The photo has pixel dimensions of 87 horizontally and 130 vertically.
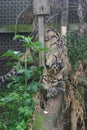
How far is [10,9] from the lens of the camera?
4.29 metres

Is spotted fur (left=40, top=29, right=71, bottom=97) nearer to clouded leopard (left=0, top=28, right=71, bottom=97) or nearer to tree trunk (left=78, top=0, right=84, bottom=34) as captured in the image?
clouded leopard (left=0, top=28, right=71, bottom=97)

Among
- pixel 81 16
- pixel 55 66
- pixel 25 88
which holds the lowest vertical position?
pixel 25 88

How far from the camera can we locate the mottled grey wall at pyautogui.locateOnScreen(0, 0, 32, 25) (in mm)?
4247

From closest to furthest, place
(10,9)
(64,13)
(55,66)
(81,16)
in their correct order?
(55,66) → (81,16) → (64,13) → (10,9)

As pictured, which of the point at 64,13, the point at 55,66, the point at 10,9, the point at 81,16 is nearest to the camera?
the point at 55,66

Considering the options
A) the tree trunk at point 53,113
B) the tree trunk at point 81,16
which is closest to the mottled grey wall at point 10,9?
the tree trunk at point 81,16

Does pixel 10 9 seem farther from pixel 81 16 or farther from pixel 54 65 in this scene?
pixel 54 65

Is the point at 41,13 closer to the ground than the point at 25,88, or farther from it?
farther from it

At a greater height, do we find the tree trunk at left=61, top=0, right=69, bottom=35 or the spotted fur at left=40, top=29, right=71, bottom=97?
the tree trunk at left=61, top=0, right=69, bottom=35

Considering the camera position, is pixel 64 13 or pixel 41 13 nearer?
pixel 41 13

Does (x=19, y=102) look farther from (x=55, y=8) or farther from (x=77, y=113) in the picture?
(x=55, y=8)

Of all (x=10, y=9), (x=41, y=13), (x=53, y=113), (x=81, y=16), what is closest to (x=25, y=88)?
(x=53, y=113)

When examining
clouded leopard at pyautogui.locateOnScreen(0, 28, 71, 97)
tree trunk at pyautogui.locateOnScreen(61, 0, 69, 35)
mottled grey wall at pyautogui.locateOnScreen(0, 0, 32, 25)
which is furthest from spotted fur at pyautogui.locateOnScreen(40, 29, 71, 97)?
mottled grey wall at pyautogui.locateOnScreen(0, 0, 32, 25)

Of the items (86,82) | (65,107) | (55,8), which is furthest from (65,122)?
(55,8)
